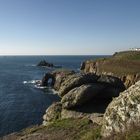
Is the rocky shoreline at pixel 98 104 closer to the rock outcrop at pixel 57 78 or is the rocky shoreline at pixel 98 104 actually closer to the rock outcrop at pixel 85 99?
the rock outcrop at pixel 85 99

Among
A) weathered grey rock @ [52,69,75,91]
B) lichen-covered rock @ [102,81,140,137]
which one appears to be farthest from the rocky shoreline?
weathered grey rock @ [52,69,75,91]

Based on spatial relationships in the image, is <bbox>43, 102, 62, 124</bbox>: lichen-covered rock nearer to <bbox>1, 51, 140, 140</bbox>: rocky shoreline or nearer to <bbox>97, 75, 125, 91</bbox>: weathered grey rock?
<bbox>1, 51, 140, 140</bbox>: rocky shoreline

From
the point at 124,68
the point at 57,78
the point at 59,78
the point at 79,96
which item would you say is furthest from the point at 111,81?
the point at 57,78

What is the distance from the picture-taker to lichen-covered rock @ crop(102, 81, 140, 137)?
48.1 feet

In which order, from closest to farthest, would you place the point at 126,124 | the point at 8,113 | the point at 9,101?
the point at 126,124, the point at 8,113, the point at 9,101

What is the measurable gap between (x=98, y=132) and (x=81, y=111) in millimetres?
17246

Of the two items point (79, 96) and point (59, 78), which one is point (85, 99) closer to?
point (79, 96)

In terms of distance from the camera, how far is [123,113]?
1517cm

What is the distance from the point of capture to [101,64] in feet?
310

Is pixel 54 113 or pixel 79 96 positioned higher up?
pixel 79 96

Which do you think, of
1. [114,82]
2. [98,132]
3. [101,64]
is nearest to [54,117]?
[114,82]

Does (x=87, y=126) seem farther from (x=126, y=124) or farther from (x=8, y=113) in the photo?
(x=8, y=113)

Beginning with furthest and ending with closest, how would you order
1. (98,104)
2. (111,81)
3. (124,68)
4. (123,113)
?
1. (124,68)
2. (111,81)
3. (98,104)
4. (123,113)

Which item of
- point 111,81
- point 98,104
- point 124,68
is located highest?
point 111,81
